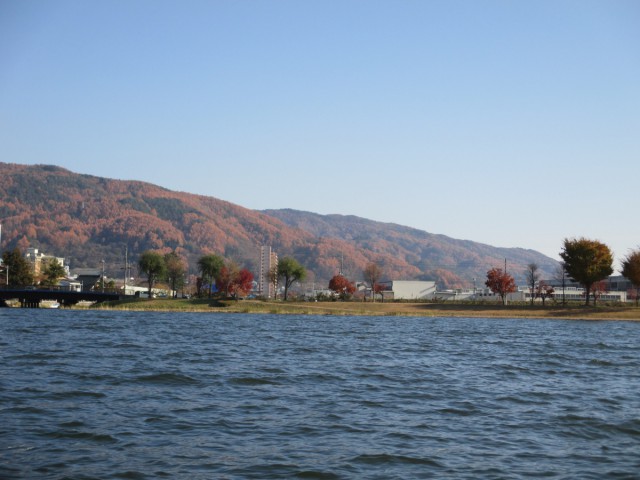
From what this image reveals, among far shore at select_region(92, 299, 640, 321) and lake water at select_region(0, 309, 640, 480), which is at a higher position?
far shore at select_region(92, 299, 640, 321)

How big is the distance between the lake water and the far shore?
74177 millimetres

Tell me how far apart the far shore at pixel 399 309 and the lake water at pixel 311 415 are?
74.2 m

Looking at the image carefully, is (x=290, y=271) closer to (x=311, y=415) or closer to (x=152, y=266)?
(x=152, y=266)

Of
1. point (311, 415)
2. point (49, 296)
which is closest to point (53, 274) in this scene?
point (49, 296)

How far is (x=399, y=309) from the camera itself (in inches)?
4951

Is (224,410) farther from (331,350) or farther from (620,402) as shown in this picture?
(331,350)

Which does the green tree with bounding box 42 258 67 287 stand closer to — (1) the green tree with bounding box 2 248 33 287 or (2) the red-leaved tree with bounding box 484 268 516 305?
(1) the green tree with bounding box 2 248 33 287

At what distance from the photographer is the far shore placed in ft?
378

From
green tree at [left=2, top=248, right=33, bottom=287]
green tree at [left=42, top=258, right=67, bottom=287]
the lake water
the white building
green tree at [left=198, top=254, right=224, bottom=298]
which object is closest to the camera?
the lake water

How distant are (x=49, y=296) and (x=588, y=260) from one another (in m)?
106

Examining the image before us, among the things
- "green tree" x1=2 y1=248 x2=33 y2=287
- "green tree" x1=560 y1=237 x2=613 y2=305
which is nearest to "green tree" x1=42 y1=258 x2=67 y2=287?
"green tree" x1=2 y1=248 x2=33 y2=287

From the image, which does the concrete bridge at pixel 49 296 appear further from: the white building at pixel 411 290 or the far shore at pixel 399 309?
the white building at pixel 411 290

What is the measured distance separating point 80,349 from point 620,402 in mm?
31689

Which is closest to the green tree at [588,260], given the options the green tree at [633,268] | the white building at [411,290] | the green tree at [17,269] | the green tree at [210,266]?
the green tree at [633,268]
